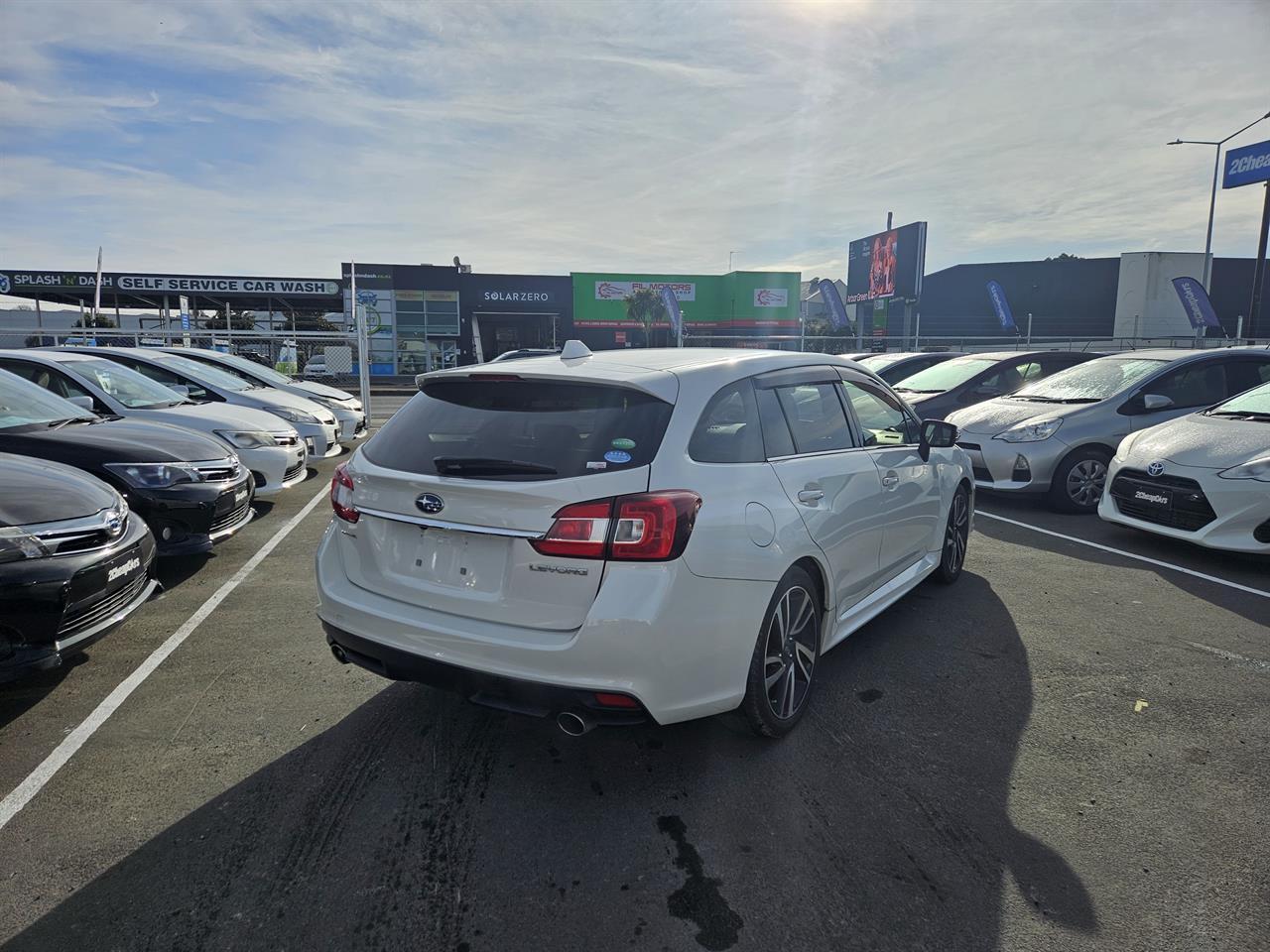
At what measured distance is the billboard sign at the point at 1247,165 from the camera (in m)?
24.4

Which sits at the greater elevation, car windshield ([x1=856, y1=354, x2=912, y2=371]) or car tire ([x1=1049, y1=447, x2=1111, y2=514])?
car windshield ([x1=856, y1=354, x2=912, y2=371])

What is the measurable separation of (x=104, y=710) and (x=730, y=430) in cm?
313

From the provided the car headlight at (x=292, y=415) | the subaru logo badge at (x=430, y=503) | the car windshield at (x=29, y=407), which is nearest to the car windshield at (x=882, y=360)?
the car headlight at (x=292, y=415)

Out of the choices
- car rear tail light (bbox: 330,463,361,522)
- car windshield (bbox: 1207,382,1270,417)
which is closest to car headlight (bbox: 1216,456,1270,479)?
car windshield (bbox: 1207,382,1270,417)

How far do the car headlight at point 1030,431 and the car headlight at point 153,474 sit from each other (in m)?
7.61

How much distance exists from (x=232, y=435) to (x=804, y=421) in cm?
627

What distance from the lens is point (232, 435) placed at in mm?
7820

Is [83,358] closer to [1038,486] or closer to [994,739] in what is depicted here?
[994,739]

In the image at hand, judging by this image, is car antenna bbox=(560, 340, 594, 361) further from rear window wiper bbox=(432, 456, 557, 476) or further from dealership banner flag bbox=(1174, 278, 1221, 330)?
dealership banner flag bbox=(1174, 278, 1221, 330)

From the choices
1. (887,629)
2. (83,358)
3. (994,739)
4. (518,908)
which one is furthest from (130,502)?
(994,739)

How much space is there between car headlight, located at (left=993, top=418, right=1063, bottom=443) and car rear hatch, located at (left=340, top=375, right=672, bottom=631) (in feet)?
21.6

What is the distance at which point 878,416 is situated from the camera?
4555 millimetres

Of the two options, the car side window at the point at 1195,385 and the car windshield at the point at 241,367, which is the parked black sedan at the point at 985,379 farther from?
the car windshield at the point at 241,367

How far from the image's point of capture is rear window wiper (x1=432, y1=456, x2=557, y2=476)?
2.84 meters
